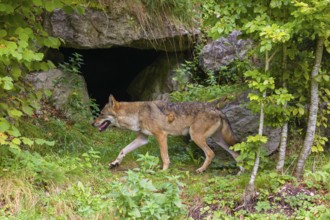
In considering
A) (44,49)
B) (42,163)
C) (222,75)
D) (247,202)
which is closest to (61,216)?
(42,163)

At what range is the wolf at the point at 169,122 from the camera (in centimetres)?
834

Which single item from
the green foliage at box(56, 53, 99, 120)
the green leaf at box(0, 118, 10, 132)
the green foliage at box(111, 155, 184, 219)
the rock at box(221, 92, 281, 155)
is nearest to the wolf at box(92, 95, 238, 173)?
the rock at box(221, 92, 281, 155)

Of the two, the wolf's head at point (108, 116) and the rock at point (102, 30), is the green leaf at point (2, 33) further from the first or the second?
the rock at point (102, 30)

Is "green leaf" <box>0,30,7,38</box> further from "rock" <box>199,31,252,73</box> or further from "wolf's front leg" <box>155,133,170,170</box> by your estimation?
"rock" <box>199,31,252,73</box>

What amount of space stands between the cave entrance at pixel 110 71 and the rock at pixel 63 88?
2198 mm

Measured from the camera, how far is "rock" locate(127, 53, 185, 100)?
38.5 ft

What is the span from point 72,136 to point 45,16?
9.54 feet

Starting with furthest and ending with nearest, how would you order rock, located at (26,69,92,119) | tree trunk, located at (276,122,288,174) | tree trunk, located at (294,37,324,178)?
1. rock, located at (26,69,92,119)
2. tree trunk, located at (276,122,288,174)
3. tree trunk, located at (294,37,324,178)

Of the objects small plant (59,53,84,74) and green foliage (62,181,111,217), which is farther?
small plant (59,53,84,74)

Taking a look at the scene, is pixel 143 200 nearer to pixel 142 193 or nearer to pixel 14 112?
pixel 142 193

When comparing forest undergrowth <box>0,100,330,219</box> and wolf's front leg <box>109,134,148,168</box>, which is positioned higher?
forest undergrowth <box>0,100,330,219</box>

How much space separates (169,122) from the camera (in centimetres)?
871

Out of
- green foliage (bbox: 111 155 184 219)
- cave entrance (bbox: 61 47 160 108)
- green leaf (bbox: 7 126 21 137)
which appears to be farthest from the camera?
cave entrance (bbox: 61 47 160 108)

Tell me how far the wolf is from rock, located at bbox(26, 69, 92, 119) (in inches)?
57.3
